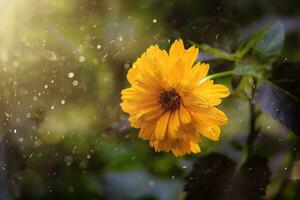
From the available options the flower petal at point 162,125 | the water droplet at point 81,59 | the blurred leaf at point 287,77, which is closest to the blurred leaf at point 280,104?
the blurred leaf at point 287,77

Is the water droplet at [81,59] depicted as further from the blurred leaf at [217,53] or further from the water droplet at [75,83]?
the blurred leaf at [217,53]

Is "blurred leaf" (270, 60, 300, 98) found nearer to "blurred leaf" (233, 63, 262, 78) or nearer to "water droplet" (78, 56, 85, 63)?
"blurred leaf" (233, 63, 262, 78)

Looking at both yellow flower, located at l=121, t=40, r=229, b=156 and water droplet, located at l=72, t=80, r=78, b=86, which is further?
water droplet, located at l=72, t=80, r=78, b=86

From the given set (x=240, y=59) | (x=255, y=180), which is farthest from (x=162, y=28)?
(x=255, y=180)

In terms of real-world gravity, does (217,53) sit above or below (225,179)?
above

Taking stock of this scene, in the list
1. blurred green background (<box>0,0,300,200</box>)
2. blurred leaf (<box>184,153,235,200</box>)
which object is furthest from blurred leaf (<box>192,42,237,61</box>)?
blurred leaf (<box>184,153,235,200</box>)

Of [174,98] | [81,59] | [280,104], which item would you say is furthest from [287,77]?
[81,59]

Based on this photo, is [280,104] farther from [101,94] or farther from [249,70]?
[101,94]
